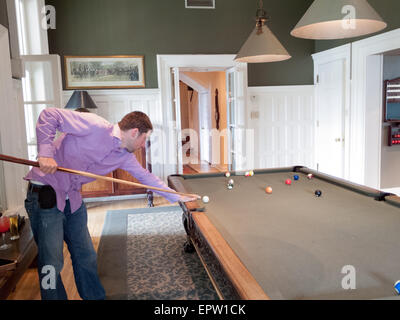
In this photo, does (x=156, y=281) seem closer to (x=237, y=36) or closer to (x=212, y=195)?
(x=212, y=195)

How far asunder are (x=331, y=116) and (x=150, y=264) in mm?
3908

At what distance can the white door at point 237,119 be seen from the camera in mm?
5625

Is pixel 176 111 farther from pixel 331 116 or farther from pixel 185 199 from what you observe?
pixel 185 199

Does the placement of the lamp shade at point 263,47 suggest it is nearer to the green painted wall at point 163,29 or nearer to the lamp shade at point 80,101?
the lamp shade at point 80,101

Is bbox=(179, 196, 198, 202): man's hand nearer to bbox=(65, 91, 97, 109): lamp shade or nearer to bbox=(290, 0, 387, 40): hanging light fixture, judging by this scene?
bbox=(290, 0, 387, 40): hanging light fixture

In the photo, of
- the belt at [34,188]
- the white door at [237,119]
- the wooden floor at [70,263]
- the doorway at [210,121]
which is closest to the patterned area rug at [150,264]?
the wooden floor at [70,263]

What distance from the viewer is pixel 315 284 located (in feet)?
4.23

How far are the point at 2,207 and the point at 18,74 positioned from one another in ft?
3.86

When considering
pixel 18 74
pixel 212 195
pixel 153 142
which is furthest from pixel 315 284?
pixel 153 142

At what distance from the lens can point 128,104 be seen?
5.40m

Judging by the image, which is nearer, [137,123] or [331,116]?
[137,123]

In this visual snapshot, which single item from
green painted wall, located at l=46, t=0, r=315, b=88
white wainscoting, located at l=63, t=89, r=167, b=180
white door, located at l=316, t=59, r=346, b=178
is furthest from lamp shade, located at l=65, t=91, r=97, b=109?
white door, located at l=316, t=59, r=346, b=178

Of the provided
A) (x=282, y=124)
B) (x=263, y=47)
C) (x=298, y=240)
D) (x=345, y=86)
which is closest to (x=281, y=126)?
(x=282, y=124)

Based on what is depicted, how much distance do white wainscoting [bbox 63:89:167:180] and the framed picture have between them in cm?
10
